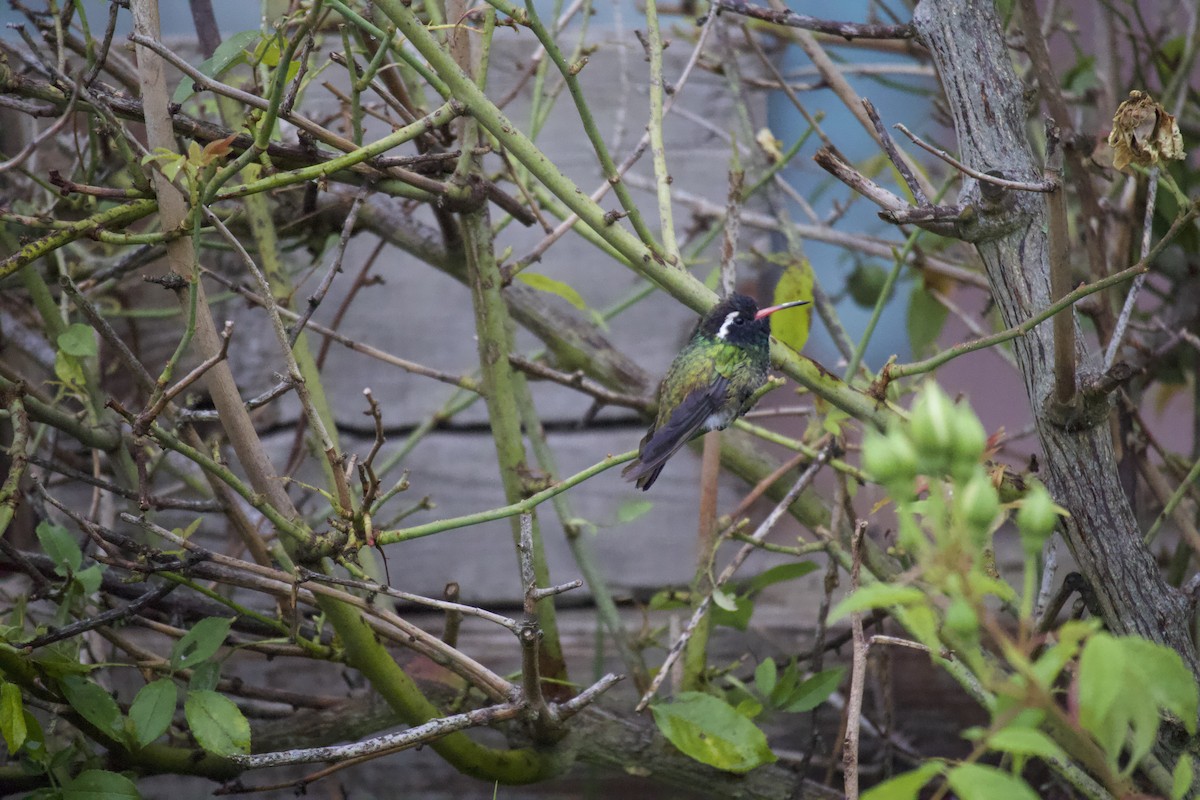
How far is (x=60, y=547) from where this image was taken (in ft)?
3.28

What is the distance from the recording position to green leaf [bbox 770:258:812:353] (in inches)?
47.8

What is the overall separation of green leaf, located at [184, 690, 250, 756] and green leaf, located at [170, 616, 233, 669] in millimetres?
54

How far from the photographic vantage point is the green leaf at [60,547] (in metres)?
0.99

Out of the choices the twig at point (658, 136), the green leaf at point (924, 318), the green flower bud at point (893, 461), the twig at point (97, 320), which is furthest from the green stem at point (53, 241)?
the green leaf at point (924, 318)

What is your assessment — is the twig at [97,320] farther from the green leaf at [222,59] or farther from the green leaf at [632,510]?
the green leaf at [632,510]

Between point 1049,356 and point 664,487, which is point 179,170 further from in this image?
point 664,487

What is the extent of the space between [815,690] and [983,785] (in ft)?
2.87

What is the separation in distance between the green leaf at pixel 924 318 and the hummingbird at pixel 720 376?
1.59 ft

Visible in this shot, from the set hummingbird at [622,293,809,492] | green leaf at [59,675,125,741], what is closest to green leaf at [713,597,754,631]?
hummingbird at [622,293,809,492]

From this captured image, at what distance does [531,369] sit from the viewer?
1.28 meters

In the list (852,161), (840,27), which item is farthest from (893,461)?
(852,161)

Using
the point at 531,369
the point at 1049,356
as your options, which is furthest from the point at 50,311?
the point at 1049,356

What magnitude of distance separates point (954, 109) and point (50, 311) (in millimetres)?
1000

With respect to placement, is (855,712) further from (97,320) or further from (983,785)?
(97,320)
